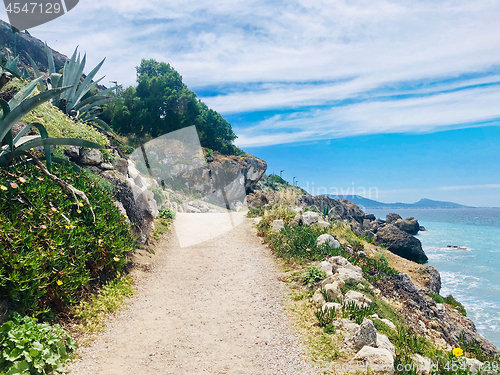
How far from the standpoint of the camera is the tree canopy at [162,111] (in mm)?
32156

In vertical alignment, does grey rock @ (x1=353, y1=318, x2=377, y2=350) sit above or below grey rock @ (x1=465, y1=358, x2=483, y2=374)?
above

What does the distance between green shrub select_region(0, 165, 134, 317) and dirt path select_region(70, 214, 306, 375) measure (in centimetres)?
90

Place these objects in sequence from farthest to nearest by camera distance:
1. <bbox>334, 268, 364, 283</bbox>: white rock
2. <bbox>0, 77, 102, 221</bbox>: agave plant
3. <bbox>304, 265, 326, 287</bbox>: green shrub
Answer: <bbox>304, 265, 326, 287</bbox>: green shrub
<bbox>334, 268, 364, 283</bbox>: white rock
<bbox>0, 77, 102, 221</bbox>: agave plant

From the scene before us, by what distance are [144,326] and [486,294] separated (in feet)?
89.4

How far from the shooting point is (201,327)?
18.5ft

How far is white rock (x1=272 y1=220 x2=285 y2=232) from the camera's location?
12.3m

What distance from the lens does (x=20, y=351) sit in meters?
3.63

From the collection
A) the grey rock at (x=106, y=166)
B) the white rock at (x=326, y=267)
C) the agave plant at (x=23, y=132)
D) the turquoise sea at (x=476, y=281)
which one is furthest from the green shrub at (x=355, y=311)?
the turquoise sea at (x=476, y=281)

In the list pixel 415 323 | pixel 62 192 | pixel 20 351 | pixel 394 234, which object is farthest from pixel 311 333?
pixel 394 234

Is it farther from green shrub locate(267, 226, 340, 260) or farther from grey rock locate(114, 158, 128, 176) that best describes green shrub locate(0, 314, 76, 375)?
grey rock locate(114, 158, 128, 176)

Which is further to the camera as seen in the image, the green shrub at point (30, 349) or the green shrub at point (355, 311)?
the green shrub at point (355, 311)

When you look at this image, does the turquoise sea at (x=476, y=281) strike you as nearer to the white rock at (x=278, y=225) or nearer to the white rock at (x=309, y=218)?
the white rock at (x=309, y=218)

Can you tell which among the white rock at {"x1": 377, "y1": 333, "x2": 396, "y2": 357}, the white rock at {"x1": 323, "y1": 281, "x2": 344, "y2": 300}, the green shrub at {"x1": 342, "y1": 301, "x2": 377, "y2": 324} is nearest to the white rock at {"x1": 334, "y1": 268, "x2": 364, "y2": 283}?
the white rock at {"x1": 323, "y1": 281, "x2": 344, "y2": 300}

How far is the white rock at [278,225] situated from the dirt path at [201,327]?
2771 millimetres
